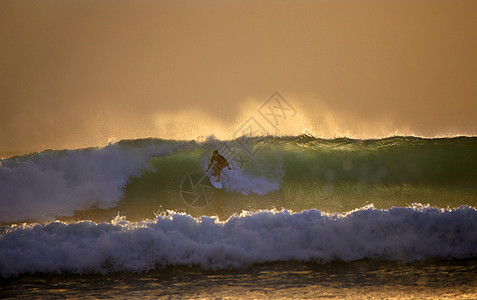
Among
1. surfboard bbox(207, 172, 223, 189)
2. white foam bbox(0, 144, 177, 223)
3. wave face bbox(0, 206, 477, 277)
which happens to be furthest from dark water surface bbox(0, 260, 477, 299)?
white foam bbox(0, 144, 177, 223)

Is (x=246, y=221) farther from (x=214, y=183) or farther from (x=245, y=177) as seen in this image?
(x=245, y=177)

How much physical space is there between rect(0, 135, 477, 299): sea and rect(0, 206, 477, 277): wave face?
21 mm

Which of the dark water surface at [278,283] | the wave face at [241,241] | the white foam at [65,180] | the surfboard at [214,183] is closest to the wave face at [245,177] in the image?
the white foam at [65,180]

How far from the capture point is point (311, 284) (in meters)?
5.50

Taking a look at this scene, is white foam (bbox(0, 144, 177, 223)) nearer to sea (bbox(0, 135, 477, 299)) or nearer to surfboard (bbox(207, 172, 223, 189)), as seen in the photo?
sea (bbox(0, 135, 477, 299))

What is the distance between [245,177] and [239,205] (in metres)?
1.16

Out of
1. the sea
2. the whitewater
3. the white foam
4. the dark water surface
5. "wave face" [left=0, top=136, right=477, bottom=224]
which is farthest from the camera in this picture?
the white foam

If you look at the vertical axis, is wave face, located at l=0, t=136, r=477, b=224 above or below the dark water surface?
above

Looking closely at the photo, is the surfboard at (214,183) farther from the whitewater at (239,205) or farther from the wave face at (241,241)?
the wave face at (241,241)

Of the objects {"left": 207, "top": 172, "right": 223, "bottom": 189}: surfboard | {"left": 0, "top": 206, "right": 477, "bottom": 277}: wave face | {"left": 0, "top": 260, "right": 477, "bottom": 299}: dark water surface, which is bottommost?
{"left": 0, "top": 260, "right": 477, "bottom": 299}: dark water surface

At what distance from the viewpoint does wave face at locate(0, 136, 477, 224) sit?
10047mm

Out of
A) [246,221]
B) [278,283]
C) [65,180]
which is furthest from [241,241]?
[65,180]

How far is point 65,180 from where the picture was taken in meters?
10.8

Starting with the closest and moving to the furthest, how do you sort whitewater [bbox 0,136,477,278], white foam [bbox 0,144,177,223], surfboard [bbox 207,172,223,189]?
whitewater [bbox 0,136,477,278], surfboard [bbox 207,172,223,189], white foam [bbox 0,144,177,223]
